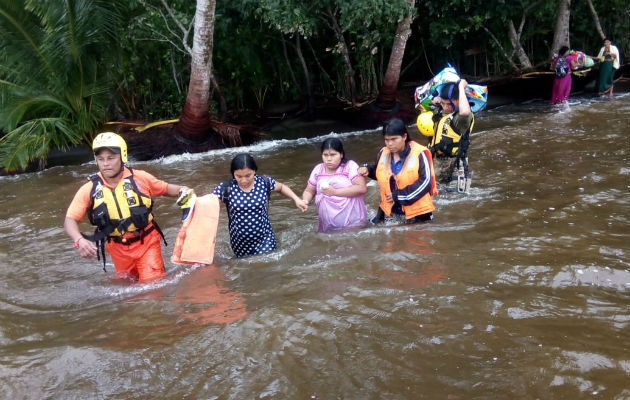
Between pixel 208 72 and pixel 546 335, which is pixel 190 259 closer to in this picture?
pixel 546 335

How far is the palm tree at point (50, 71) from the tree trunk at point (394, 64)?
20.4 ft

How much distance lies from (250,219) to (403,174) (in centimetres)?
148

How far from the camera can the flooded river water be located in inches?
118

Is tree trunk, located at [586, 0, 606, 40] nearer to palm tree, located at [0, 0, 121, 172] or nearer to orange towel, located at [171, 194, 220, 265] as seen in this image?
palm tree, located at [0, 0, 121, 172]

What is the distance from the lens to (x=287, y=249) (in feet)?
17.9

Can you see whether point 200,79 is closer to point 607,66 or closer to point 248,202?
point 248,202

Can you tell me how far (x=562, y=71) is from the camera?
1519 centimetres

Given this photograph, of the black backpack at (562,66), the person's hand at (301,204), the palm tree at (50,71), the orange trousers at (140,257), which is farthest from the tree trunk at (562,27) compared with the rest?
the orange trousers at (140,257)

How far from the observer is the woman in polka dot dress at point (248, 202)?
194 inches

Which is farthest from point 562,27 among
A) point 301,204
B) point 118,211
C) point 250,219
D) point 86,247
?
point 86,247

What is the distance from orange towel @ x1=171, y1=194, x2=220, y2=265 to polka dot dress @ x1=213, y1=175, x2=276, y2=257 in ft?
0.74

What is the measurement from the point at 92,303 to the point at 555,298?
11.8 feet

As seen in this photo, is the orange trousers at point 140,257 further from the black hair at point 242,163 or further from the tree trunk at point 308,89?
the tree trunk at point 308,89

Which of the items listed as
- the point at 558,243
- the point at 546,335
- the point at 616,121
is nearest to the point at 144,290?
the point at 546,335
